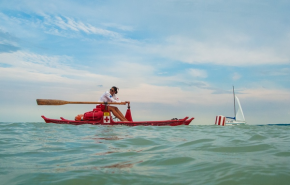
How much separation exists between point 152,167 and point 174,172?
0.35 metres

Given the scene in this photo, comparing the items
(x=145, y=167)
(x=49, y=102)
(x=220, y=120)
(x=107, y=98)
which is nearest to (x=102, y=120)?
(x=107, y=98)

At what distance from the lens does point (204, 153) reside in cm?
400

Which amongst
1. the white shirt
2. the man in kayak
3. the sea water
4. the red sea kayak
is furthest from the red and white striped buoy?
the sea water

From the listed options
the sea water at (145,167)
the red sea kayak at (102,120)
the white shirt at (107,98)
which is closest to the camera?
the sea water at (145,167)

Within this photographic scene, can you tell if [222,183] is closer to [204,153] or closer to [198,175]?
[198,175]

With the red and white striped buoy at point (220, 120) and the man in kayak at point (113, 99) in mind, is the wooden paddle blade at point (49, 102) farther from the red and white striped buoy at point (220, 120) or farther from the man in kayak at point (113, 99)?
the red and white striped buoy at point (220, 120)

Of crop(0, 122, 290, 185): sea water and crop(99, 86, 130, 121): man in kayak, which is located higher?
crop(99, 86, 130, 121): man in kayak

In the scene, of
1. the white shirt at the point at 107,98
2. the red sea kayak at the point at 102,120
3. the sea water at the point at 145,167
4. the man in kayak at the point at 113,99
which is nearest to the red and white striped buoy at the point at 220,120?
the red sea kayak at the point at 102,120

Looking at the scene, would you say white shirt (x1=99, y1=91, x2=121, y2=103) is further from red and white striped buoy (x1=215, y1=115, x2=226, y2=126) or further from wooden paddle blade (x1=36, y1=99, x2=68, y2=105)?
red and white striped buoy (x1=215, y1=115, x2=226, y2=126)

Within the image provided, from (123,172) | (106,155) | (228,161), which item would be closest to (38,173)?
(123,172)

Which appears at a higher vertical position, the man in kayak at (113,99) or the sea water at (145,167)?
the man in kayak at (113,99)

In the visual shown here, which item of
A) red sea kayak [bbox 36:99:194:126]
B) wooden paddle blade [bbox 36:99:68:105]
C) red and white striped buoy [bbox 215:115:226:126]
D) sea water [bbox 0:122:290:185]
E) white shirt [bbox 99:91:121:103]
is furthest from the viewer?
red and white striped buoy [bbox 215:115:226:126]

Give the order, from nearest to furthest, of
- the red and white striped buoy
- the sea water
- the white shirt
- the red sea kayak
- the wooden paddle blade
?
the sea water
the red sea kayak
the wooden paddle blade
the white shirt
the red and white striped buoy

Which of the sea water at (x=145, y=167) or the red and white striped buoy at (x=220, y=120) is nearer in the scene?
the sea water at (x=145, y=167)
